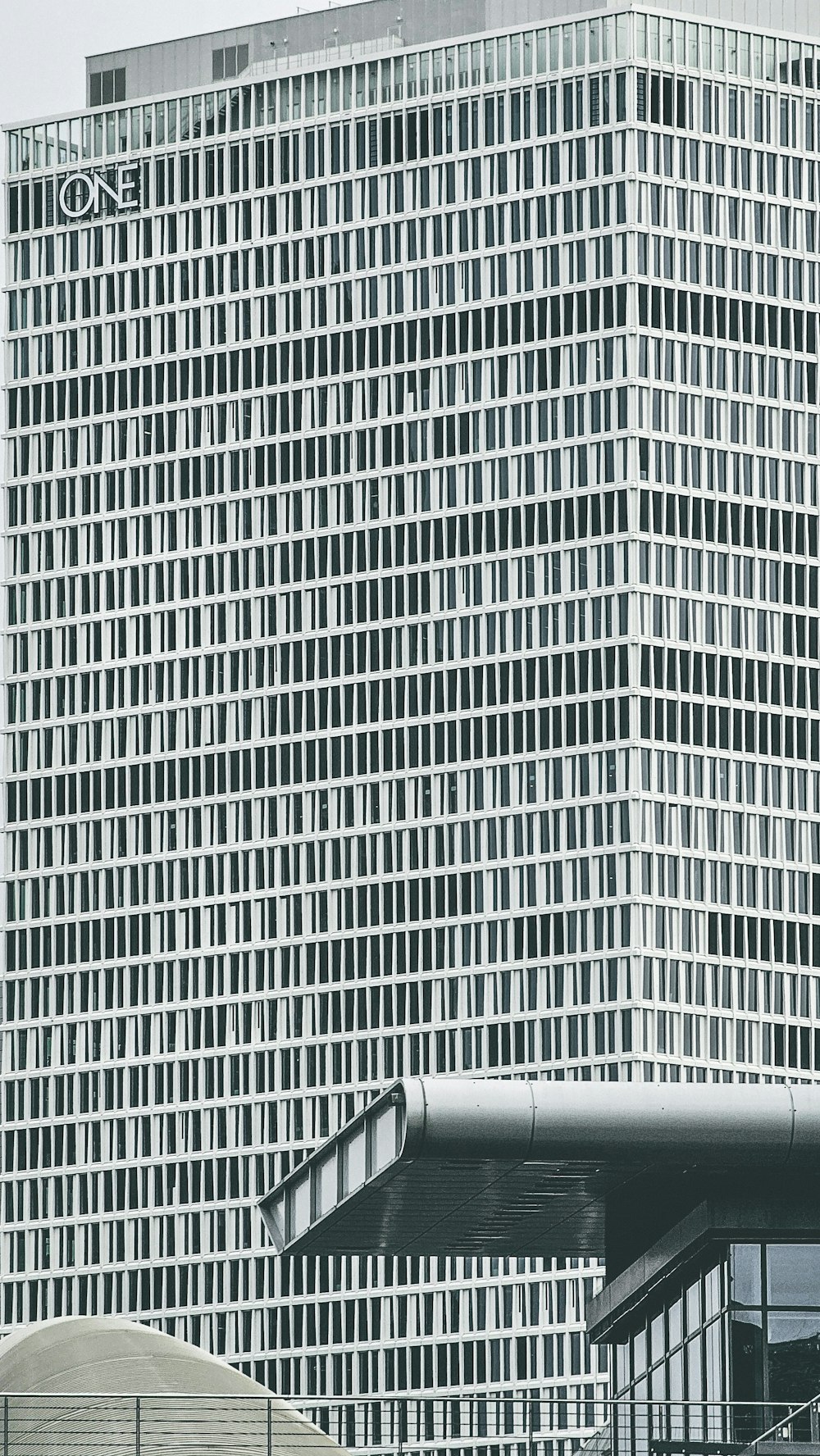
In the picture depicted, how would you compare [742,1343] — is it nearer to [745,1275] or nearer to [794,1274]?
[745,1275]

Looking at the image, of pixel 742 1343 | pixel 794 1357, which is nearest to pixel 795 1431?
pixel 794 1357

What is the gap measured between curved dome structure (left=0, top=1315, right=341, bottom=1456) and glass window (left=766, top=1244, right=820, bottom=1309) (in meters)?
7.71

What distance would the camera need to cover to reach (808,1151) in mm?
60312

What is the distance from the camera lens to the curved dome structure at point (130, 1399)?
5934 centimetres

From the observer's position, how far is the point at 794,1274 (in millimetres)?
60188

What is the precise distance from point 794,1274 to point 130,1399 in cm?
1029

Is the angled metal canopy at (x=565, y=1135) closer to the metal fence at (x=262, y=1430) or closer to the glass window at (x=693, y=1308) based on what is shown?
the glass window at (x=693, y=1308)

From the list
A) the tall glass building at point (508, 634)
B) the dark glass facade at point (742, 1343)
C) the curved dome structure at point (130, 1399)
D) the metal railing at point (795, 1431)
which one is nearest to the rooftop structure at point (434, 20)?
the tall glass building at point (508, 634)

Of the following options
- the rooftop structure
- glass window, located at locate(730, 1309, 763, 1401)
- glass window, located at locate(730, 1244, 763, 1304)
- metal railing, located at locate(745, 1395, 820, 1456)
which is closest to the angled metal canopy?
glass window, located at locate(730, 1244, 763, 1304)

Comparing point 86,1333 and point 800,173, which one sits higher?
point 800,173

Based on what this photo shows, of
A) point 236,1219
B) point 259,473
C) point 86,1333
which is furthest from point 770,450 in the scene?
point 86,1333

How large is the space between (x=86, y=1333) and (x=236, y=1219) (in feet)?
427

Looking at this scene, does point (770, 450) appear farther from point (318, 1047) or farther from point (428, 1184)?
point (428, 1184)

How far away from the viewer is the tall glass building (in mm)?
184625
